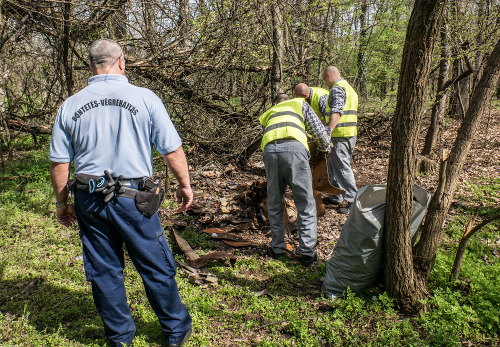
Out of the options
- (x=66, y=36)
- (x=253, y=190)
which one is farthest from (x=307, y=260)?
(x=66, y=36)

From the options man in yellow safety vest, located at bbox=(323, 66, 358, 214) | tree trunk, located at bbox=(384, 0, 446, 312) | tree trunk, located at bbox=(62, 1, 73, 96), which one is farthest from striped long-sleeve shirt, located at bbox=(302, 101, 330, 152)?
tree trunk, located at bbox=(62, 1, 73, 96)

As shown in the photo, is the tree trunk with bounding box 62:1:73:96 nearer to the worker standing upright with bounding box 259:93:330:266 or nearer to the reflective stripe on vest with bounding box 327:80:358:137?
the worker standing upright with bounding box 259:93:330:266

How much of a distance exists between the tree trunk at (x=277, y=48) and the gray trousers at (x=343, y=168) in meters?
2.01

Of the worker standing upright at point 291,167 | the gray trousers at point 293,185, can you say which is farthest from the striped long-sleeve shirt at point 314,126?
the gray trousers at point 293,185

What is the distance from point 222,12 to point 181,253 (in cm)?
455

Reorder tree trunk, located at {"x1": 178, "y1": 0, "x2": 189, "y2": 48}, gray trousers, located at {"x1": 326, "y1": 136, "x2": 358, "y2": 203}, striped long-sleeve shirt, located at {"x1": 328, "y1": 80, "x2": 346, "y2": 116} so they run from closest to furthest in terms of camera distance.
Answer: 1. striped long-sleeve shirt, located at {"x1": 328, "y1": 80, "x2": 346, "y2": 116}
2. gray trousers, located at {"x1": 326, "y1": 136, "x2": 358, "y2": 203}
3. tree trunk, located at {"x1": 178, "y1": 0, "x2": 189, "y2": 48}

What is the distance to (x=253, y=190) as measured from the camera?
5.48 meters

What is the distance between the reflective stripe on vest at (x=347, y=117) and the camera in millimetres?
5512

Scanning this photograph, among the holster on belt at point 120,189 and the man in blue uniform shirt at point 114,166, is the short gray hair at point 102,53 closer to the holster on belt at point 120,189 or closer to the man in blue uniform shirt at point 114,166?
the man in blue uniform shirt at point 114,166

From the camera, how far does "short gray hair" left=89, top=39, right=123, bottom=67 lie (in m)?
2.40

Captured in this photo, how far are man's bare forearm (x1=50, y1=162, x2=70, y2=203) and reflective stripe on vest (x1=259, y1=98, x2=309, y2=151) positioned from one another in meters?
2.23

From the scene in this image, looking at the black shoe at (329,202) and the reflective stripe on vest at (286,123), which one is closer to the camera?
the reflective stripe on vest at (286,123)

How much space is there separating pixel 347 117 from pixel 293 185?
Answer: 85.1 inches

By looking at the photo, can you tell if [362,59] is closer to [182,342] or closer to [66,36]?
[66,36]
